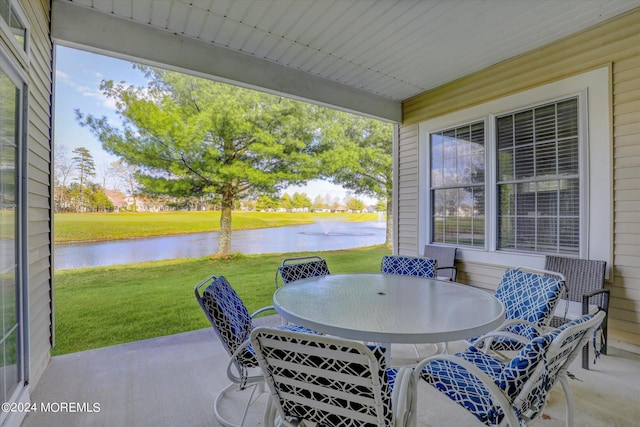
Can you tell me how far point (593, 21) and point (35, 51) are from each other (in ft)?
16.1

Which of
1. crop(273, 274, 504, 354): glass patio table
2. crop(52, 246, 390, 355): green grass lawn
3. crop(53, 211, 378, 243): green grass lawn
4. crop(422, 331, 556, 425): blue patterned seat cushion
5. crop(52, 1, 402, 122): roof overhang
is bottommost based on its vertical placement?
crop(52, 246, 390, 355): green grass lawn

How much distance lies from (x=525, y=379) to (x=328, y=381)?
788mm

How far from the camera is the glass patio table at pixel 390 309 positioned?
144cm

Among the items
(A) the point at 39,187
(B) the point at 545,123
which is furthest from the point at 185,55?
(B) the point at 545,123

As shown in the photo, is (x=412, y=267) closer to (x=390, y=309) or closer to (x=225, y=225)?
(x=390, y=309)

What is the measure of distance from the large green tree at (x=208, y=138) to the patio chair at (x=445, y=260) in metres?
3.63

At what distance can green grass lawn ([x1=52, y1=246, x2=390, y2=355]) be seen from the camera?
4215 millimetres

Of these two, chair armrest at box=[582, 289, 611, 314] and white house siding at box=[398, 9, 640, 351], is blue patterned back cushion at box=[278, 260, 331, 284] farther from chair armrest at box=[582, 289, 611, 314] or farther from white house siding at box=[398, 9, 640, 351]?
white house siding at box=[398, 9, 640, 351]

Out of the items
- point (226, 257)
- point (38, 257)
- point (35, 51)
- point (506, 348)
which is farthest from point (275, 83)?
point (226, 257)

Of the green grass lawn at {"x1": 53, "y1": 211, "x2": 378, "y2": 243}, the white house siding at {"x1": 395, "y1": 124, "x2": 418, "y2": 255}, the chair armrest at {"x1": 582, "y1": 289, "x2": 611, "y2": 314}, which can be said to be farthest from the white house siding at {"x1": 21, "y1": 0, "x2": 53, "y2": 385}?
the white house siding at {"x1": 395, "y1": 124, "x2": 418, "y2": 255}

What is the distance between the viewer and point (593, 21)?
2.91 meters

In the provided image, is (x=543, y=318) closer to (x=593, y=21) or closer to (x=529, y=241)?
(x=529, y=241)

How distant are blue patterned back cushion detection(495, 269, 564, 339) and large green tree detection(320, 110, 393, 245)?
17.6 ft

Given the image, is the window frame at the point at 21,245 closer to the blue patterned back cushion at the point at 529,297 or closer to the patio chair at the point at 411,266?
the patio chair at the point at 411,266
